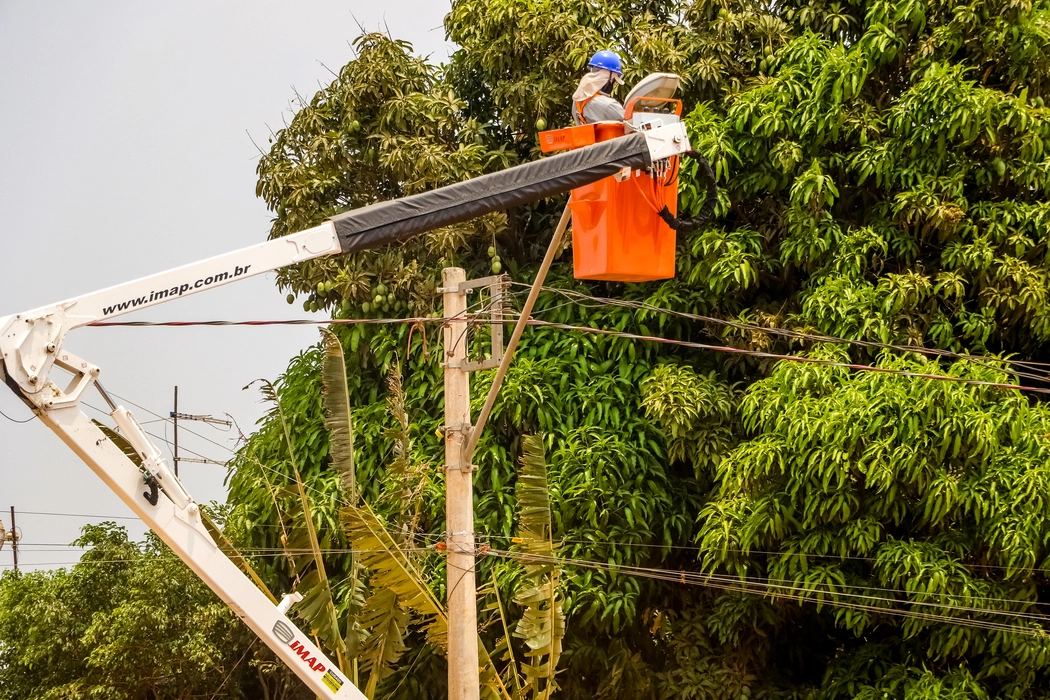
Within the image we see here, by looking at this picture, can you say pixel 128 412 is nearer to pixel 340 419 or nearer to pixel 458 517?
pixel 458 517

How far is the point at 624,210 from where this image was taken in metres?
7.42

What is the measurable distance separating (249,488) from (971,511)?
24.9ft

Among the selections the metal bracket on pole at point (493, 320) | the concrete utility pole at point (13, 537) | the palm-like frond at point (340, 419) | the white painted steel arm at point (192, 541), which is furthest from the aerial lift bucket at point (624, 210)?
the concrete utility pole at point (13, 537)

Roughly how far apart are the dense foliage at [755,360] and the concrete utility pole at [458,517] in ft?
7.66

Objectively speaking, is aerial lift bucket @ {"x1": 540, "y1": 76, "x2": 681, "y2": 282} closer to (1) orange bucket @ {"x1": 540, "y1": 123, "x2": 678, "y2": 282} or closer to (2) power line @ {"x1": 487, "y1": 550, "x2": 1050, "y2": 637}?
(1) orange bucket @ {"x1": 540, "y1": 123, "x2": 678, "y2": 282}

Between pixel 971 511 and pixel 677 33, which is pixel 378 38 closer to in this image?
pixel 677 33

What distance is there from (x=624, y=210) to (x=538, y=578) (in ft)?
13.5

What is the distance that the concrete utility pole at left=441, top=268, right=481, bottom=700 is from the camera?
8.62m

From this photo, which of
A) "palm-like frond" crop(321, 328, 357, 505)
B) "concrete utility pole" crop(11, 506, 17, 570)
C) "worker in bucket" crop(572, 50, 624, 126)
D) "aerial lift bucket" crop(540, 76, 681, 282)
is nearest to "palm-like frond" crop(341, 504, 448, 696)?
"palm-like frond" crop(321, 328, 357, 505)

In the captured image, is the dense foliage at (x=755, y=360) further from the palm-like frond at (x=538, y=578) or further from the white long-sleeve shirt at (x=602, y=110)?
the white long-sleeve shirt at (x=602, y=110)

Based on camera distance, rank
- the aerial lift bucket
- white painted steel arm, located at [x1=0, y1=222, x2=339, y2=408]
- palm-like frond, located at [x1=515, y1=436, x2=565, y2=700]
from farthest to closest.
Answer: palm-like frond, located at [x1=515, y1=436, x2=565, y2=700], the aerial lift bucket, white painted steel arm, located at [x1=0, y1=222, x2=339, y2=408]

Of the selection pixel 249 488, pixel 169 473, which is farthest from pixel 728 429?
pixel 169 473

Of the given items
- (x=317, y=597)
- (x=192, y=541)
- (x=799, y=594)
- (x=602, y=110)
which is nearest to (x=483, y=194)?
(x=602, y=110)

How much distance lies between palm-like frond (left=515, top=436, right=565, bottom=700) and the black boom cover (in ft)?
12.3
